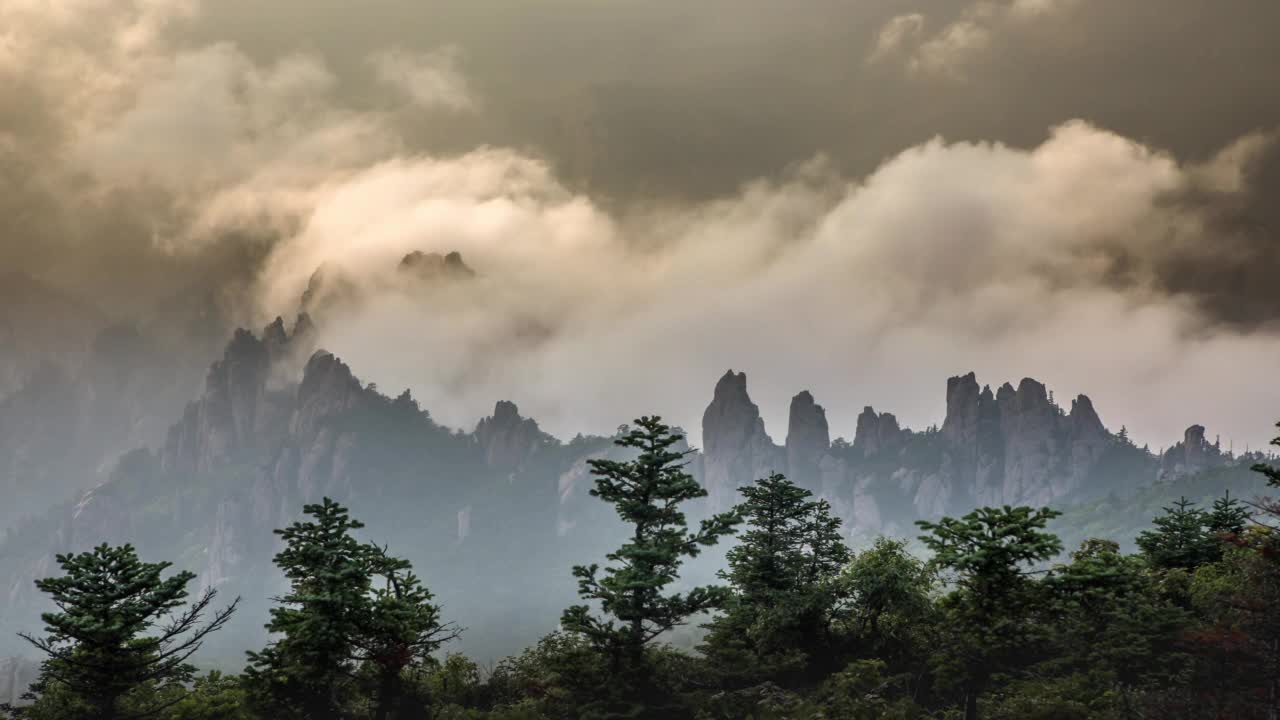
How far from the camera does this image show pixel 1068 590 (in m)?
28.7

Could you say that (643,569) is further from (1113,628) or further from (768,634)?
(1113,628)

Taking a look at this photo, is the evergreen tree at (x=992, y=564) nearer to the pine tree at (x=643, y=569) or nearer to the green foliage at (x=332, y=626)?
the pine tree at (x=643, y=569)

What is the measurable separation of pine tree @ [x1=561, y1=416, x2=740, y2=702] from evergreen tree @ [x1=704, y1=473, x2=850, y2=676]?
3.33 metres

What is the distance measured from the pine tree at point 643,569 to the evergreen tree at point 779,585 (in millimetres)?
3325

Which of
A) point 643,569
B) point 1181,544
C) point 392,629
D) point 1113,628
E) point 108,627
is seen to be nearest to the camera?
point 108,627

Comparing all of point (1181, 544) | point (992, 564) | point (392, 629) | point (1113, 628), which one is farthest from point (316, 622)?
point (1181, 544)

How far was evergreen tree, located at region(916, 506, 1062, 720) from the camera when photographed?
86.8ft

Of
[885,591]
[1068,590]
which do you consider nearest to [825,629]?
[885,591]

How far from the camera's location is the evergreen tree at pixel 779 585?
38781mm

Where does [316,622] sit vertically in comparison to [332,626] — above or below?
above

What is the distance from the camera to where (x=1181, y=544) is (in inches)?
1676

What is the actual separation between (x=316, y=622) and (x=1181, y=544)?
4403cm

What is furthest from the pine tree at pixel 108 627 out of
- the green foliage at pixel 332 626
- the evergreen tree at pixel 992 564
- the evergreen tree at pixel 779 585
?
the evergreen tree at pixel 992 564

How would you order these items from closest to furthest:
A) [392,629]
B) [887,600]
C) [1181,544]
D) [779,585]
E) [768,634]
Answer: [392,629] → [887,600] → [768,634] → [779,585] → [1181,544]
